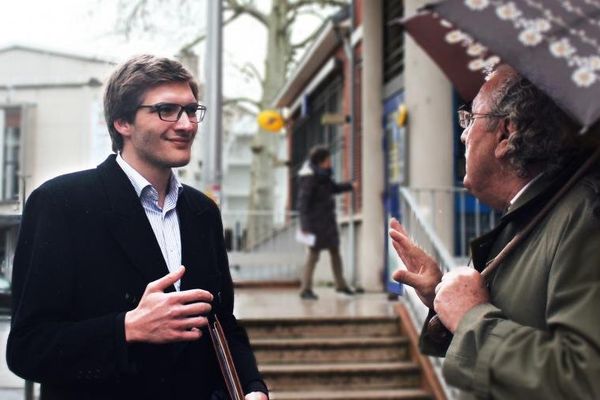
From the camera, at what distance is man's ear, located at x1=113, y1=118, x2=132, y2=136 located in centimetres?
267

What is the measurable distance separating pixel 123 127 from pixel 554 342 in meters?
1.43

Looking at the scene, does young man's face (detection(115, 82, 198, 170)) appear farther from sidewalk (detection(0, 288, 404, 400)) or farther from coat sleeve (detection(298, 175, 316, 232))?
coat sleeve (detection(298, 175, 316, 232))

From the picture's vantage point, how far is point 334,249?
471 inches

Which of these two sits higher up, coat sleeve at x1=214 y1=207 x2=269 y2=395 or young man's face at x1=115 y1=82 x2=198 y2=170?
young man's face at x1=115 y1=82 x2=198 y2=170

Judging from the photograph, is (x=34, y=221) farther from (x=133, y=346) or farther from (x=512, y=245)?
(x=512, y=245)

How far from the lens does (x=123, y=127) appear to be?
8.79 feet

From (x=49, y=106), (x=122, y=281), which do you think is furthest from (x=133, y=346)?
(x=49, y=106)

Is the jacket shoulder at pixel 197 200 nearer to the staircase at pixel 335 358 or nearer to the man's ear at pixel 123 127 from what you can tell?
the man's ear at pixel 123 127

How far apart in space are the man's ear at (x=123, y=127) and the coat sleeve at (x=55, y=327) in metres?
0.32

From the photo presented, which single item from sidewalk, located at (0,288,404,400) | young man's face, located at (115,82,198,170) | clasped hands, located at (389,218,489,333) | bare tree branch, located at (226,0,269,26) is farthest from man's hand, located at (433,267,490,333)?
bare tree branch, located at (226,0,269,26)

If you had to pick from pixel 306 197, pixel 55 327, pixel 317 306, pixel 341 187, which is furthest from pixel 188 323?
pixel 341 187

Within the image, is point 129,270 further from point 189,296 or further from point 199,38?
point 199,38

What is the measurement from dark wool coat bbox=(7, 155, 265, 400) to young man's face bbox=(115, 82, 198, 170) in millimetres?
105

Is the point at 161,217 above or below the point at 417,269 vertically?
above
